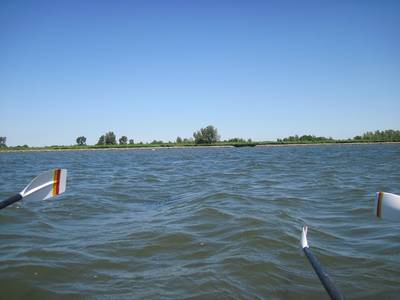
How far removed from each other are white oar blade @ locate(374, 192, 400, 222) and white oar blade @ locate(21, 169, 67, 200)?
414 cm

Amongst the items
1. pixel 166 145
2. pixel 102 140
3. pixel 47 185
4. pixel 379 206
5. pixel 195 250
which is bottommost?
pixel 195 250

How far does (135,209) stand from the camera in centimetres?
859

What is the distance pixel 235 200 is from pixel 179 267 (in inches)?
199

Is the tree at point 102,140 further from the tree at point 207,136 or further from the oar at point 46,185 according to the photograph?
the oar at point 46,185

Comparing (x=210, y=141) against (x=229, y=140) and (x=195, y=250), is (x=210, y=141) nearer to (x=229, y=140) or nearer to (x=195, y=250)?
(x=229, y=140)

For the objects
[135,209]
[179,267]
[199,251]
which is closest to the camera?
[179,267]

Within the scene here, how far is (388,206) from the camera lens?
11.2 ft

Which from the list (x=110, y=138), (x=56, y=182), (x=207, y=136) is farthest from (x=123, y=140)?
(x=56, y=182)

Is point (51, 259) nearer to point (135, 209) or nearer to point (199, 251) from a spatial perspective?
point (199, 251)

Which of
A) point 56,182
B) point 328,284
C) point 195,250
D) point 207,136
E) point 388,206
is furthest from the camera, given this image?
point 207,136

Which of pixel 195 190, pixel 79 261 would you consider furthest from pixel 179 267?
pixel 195 190

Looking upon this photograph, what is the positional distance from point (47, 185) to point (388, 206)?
4.31m

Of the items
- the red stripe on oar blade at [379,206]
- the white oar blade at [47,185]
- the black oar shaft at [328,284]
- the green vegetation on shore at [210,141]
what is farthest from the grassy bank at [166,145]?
the black oar shaft at [328,284]

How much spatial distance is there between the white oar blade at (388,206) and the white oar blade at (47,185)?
4.14m
